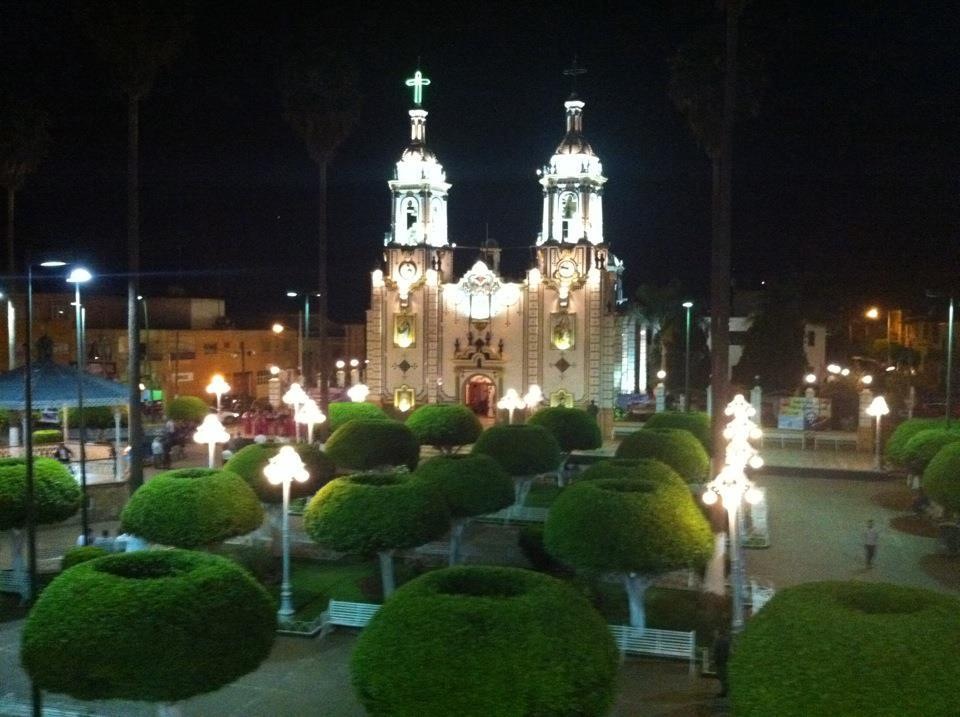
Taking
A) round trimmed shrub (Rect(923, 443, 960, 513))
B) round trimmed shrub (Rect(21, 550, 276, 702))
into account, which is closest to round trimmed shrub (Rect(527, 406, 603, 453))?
round trimmed shrub (Rect(923, 443, 960, 513))

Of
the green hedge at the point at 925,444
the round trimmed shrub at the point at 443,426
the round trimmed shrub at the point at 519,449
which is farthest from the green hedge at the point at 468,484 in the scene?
the green hedge at the point at 925,444

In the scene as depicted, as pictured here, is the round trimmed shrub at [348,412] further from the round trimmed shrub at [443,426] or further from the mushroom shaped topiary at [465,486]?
the mushroom shaped topiary at [465,486]

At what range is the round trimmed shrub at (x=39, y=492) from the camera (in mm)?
20250

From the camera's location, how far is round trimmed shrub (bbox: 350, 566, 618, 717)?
10922 millimetres

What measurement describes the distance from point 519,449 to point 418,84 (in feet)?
93.6

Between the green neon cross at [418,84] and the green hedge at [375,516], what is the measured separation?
34.2 m

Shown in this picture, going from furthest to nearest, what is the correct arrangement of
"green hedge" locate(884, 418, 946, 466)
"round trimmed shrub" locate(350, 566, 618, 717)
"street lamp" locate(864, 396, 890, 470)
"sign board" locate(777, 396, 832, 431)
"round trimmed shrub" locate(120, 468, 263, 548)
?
"sign board" locate(777, 396, 832, 431) → "street lamp" locate(864, 396, 890, 470) → "green hedge" locate(884, 418, 946, 466) → "round trimmed shrub" locate(120, 468, 263, 548) → "round trimmed shrub" locate(350, 566, 618, 717)

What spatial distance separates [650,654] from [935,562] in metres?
10.8

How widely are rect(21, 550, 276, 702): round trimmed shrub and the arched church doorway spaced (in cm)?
3778

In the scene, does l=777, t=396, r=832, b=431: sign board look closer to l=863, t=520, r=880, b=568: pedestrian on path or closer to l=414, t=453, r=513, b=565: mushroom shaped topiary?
l=863, t=520, r=880, b=568: pedestrian on path

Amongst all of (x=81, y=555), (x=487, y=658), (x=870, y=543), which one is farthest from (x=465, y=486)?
(x=487, y=658)

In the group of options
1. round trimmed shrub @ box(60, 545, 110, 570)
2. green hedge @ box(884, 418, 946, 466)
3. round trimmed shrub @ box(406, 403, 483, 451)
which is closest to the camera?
round trimmed shrub @ box(60, 545, 110, 570)

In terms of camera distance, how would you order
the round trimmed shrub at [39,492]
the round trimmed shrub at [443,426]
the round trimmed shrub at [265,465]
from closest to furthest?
the round trimmed shrub at [39,492] < the round trimmed shrub at [265,465] < the round trimmed shrub at [443,426]

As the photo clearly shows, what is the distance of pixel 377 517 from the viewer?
1916 centimetres
